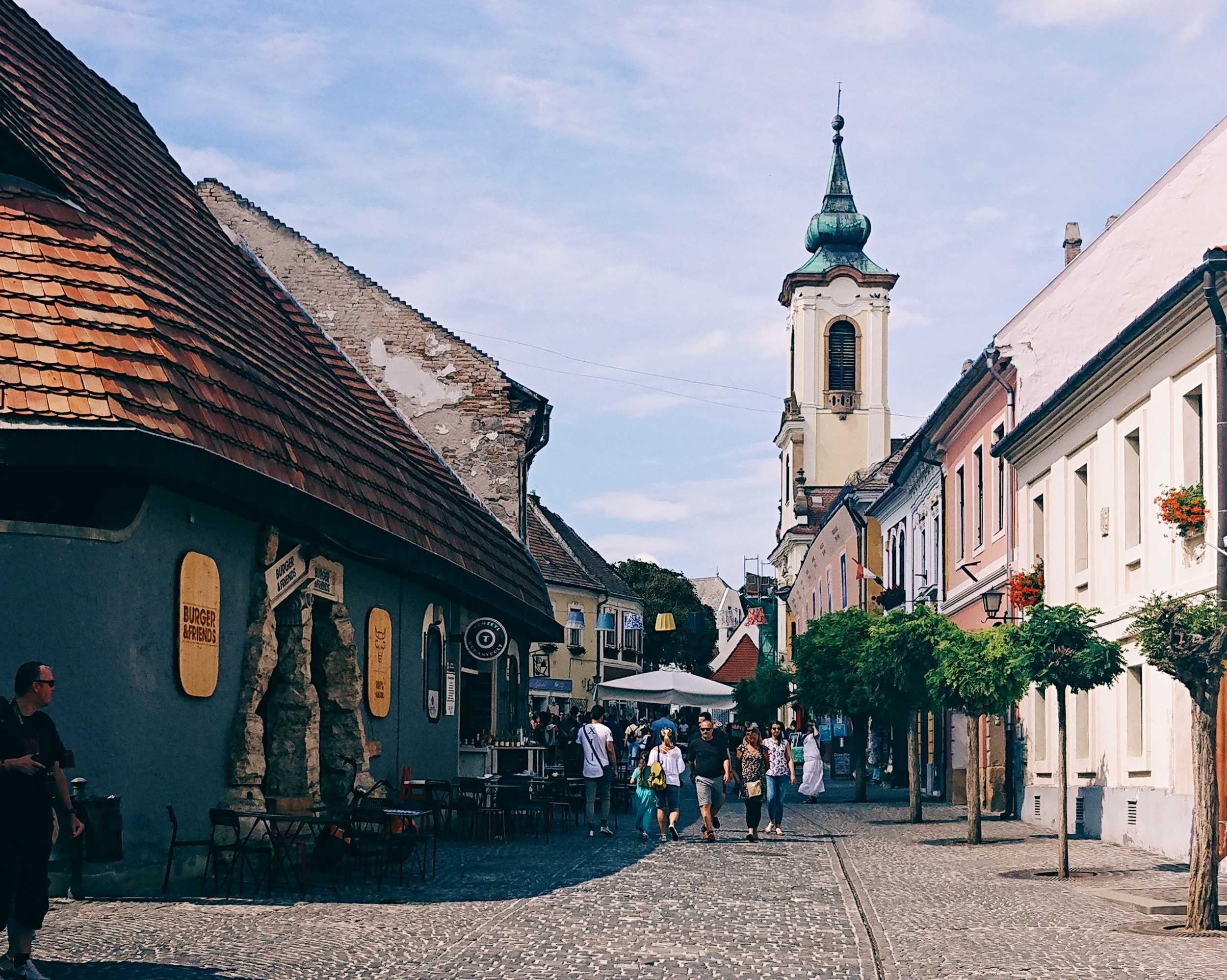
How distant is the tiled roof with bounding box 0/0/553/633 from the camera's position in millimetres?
13266

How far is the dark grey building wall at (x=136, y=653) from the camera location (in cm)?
1263

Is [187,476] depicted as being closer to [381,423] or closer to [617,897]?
[617,897]

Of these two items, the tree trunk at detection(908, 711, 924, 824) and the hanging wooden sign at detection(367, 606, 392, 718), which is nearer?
the hanging wooden sign at detection(367, 606, 392, 718)

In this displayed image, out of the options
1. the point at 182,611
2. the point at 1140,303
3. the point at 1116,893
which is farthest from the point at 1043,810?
the point at 182,611

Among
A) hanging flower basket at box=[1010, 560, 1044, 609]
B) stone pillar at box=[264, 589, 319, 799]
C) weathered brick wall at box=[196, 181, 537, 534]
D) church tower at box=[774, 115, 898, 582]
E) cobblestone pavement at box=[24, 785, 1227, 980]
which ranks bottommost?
cobblestone pavement at box=[24, 785, 1227, 980]

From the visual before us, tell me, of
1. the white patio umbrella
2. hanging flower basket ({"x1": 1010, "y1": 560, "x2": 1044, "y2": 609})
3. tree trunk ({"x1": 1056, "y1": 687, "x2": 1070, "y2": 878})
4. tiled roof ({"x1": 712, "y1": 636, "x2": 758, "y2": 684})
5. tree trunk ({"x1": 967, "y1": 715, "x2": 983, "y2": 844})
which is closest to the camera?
tree trunk ({"x1": 1056, "y1": 687, "x2": 1070, "y2": 878})

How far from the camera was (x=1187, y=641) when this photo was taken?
13398 millimetres

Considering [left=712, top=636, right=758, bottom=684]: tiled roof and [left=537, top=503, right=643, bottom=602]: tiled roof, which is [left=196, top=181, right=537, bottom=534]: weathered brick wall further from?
[left=712, top=636, right=758, bottom=684]: tiled roof

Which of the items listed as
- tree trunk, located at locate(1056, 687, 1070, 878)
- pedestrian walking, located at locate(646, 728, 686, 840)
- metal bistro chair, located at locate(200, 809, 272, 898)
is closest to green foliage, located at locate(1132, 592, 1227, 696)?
tree trunk, located at locate(1056, 687, 1070, 878)

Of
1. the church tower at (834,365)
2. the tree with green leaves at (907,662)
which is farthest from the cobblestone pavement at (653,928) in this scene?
the church tower at (834,365)

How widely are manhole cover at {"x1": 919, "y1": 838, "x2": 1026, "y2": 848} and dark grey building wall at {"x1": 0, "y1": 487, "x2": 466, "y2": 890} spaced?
9922 mm

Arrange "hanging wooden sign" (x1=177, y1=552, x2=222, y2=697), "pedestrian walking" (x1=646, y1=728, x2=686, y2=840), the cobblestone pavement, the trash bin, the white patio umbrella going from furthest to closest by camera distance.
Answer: the white patio umbrella < "pedestrian walking" (x1=646, y1=728, x2=686, y2=840) < "hanging wooden sign" (x1=177, y1=552, x2=222, y2=697) < the trash bin < the cobblestone pavement

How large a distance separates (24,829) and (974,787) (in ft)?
49.1

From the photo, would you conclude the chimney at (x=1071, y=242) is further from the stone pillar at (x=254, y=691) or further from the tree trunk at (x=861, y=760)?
the stone pillar at (x=254, y=691)
